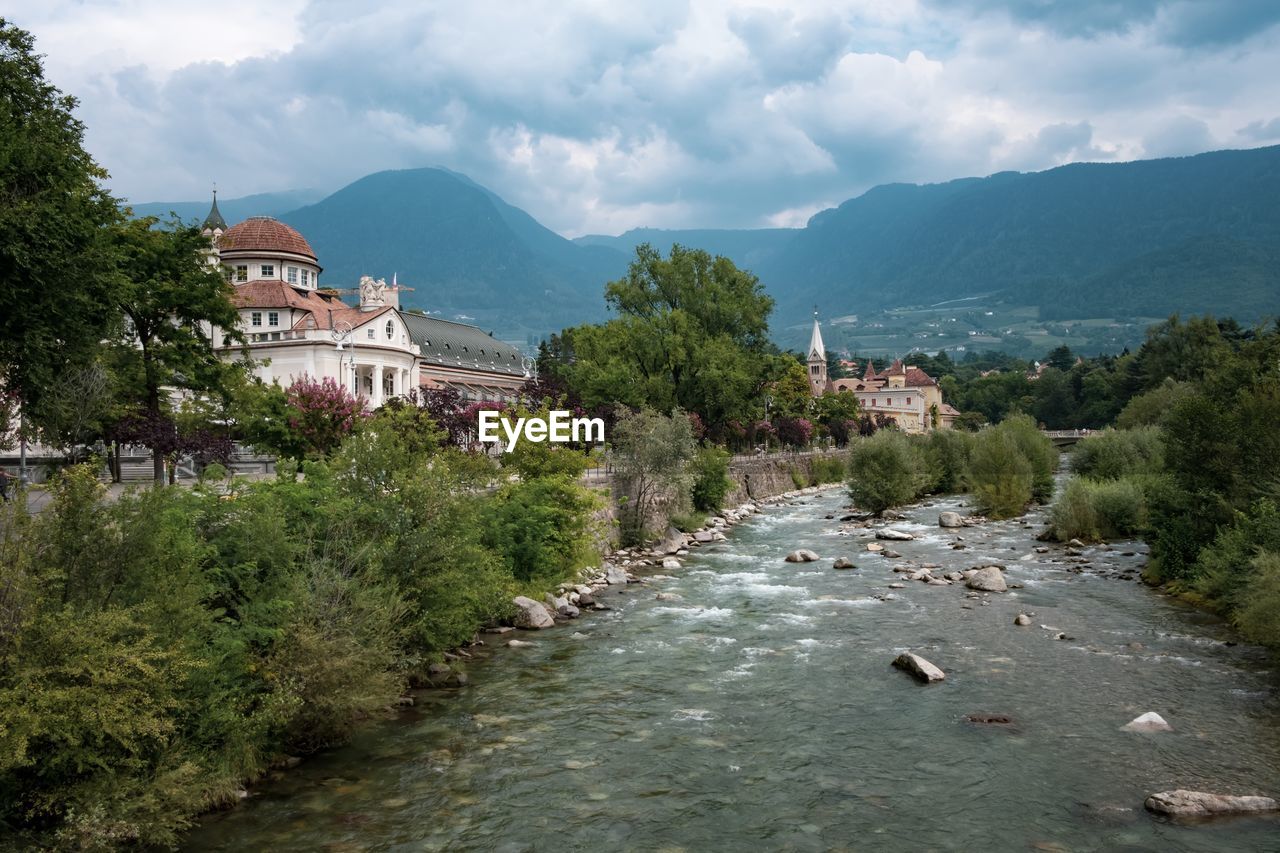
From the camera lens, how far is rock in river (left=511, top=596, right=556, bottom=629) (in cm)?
1889

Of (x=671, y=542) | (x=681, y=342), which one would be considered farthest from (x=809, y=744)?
(x=681, y=342)

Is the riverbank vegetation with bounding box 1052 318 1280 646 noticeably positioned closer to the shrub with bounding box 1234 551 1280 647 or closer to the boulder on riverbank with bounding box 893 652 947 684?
the shrub with bounding box 1234 551 1280 647

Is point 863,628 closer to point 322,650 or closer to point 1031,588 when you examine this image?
point 1031,588

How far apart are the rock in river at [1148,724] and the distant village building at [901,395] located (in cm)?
12497

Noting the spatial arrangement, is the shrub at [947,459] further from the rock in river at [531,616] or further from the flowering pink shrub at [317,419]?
the rock in river at [531,616]

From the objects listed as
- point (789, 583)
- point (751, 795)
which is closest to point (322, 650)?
point (751, 795)

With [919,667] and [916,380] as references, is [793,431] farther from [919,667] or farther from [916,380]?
[916,380]

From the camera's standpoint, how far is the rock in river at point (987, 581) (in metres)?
22.1

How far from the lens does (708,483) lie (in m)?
41.2

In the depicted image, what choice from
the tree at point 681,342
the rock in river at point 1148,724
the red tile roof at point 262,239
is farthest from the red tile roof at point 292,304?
the rock in river at point 1148,724

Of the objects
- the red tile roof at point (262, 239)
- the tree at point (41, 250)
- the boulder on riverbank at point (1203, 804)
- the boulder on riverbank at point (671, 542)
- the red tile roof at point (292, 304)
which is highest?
the red tile roof at point (262, 239)

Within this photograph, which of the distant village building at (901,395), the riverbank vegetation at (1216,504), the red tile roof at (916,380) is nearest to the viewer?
the riverbank vegetation at (1216,504)

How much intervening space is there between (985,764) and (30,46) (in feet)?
91.6

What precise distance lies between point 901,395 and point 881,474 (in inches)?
4288
